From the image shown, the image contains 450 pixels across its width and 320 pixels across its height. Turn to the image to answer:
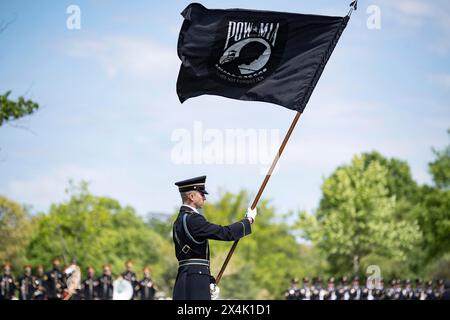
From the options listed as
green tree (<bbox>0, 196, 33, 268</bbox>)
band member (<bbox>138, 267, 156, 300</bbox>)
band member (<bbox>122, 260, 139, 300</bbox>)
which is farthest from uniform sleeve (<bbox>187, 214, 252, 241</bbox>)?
green tree (<bbox>0, 196, 33, 268</bbox>)

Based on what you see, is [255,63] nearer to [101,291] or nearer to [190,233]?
[190,233]

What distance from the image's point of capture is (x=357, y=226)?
198 feet

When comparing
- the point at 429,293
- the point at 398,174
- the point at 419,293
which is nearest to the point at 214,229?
the point at 429,293

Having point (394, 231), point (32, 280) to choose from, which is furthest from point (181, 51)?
point (394, 231)

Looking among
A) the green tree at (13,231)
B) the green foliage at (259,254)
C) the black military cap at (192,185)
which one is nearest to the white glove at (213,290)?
the black military cap at (192,185)

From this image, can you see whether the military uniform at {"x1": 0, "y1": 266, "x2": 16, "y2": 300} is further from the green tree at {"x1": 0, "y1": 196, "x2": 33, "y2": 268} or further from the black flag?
the green tree at {"x1": 0, "y1": 196, "x2": 33, "y2": 268}

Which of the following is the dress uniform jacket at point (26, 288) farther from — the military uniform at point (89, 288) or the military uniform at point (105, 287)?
the military uniform at point (105, 287)

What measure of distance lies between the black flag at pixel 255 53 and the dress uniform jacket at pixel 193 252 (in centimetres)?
206

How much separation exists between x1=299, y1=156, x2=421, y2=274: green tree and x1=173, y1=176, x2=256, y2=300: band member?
50.2 meters

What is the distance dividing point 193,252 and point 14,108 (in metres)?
20.9

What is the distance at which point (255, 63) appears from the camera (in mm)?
11438

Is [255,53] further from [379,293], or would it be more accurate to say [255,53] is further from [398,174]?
[398,174]
